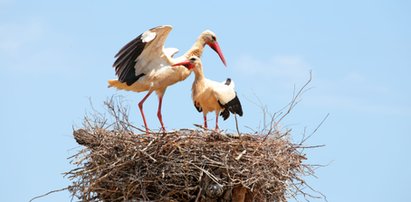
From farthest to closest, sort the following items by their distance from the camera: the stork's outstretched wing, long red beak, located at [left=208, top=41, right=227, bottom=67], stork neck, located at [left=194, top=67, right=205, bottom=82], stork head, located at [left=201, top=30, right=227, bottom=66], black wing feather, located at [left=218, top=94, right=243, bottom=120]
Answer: long red beak, located at [left=208, top=41, right=227, bottom=67], stork head, located at [left=201, top=30, right=227, bottom=66], black wing feather, located at [left=218, top=94, right=243, bottom=120], stork neck, located at [left=194, top=67, right=205, bottom=82], the stork's outstretched wing

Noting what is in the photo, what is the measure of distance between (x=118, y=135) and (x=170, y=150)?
2.11 feet

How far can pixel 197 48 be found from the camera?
11.8 m

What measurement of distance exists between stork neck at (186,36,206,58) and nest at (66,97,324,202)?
2098 millimetres

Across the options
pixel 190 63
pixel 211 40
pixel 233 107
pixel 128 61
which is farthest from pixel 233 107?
pixel 128 61

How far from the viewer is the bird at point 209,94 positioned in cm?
1145

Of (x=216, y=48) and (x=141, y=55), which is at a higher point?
(x=216, y=48)

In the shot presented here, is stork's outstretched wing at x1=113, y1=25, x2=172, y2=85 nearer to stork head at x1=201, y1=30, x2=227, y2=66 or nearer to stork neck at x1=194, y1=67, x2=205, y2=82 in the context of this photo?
stork neck at x1=194, y1=67, x2=205, y2=82

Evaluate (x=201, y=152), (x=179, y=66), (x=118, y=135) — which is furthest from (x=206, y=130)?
(x=179, y=66)

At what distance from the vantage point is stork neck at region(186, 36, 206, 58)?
463 inches

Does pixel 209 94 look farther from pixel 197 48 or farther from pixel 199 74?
pixel 197 48

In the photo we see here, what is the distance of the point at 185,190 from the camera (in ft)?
31.6

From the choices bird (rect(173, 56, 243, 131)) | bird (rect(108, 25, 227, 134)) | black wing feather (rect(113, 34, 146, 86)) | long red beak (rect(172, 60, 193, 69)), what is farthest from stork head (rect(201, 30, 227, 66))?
black wing feather (rect(113, 34, 146, 86))

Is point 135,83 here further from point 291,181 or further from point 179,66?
point 291,181

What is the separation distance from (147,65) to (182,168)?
2409mm
